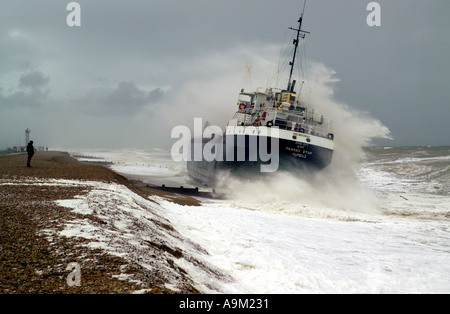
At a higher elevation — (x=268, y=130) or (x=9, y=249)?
(x=268, y=130)

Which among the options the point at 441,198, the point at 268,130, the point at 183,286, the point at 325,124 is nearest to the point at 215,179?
the point at 268,130

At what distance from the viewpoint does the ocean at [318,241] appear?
673 centimetres

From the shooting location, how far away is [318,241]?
10867 mm

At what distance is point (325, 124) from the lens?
26.2m

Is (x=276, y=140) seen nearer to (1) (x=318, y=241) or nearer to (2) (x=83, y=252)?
(1) (x=318, y=241)

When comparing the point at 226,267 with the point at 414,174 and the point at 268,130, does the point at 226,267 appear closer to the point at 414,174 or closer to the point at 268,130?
the point at 268,130
